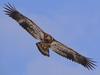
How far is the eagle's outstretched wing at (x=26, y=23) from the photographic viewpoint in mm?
37625

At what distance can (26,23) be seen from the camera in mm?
38406

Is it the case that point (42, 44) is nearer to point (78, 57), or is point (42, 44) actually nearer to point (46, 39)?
point (46, 39)

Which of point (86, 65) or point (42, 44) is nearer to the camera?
point (42, 44)

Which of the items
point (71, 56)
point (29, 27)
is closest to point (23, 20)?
point (29, 27)

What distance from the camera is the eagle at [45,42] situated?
37438mm

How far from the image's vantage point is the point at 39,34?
37.6 meters

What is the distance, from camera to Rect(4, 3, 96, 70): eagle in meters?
37.4

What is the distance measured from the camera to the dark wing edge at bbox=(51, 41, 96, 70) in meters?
38.6

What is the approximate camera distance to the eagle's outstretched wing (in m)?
37.6

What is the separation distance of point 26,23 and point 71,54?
3.06 metres

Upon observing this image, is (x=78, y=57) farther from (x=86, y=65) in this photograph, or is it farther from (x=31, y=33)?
(x=31, y=33)

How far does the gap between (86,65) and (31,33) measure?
384 centimetres

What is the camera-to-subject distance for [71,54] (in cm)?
3944

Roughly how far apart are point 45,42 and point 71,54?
237 cm
